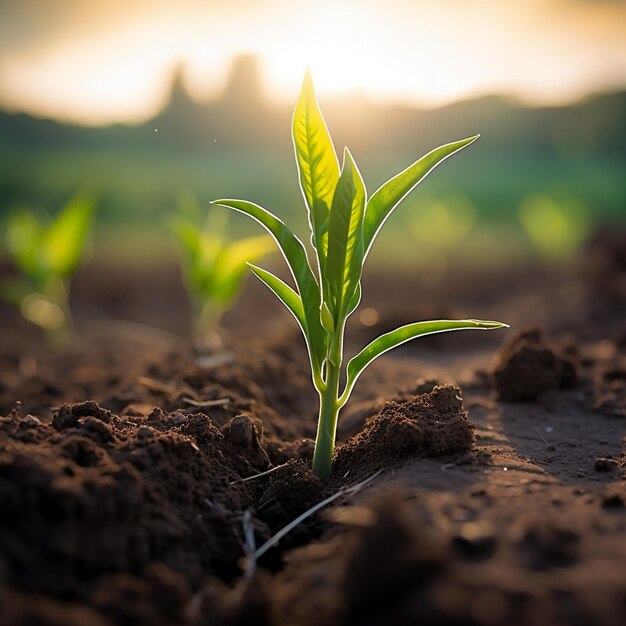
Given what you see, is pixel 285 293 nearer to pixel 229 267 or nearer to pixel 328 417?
pixel 328 417

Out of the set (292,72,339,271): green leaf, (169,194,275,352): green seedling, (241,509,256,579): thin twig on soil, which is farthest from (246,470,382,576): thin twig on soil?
(169,194,275,352): green seedling

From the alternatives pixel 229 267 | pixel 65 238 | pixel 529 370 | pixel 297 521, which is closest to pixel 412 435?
pixel 297 521

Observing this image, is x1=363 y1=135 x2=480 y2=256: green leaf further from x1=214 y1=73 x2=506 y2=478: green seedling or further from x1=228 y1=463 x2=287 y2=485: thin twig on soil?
x1=228 y1=463 x2=287 y2=485: thin twig on soil

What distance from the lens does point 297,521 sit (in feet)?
5.05

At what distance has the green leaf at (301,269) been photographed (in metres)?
1.69

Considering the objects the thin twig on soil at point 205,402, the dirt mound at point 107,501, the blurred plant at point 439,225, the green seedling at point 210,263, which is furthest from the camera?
the blurred plant at point 439,225

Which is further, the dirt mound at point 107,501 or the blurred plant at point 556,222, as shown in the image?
the blurred plant at point 556,222

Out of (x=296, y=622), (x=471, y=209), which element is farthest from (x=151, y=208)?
(x=296, y=622)

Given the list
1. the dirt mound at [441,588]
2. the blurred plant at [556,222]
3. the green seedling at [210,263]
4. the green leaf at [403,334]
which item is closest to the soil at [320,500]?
the dirt mound at [441,588]

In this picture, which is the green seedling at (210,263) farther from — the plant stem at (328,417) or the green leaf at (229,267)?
the plant stem at (328,417)

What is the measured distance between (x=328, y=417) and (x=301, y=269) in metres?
0.41

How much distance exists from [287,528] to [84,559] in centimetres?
44

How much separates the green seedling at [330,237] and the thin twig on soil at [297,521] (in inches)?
6.7

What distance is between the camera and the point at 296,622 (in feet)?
3.60
